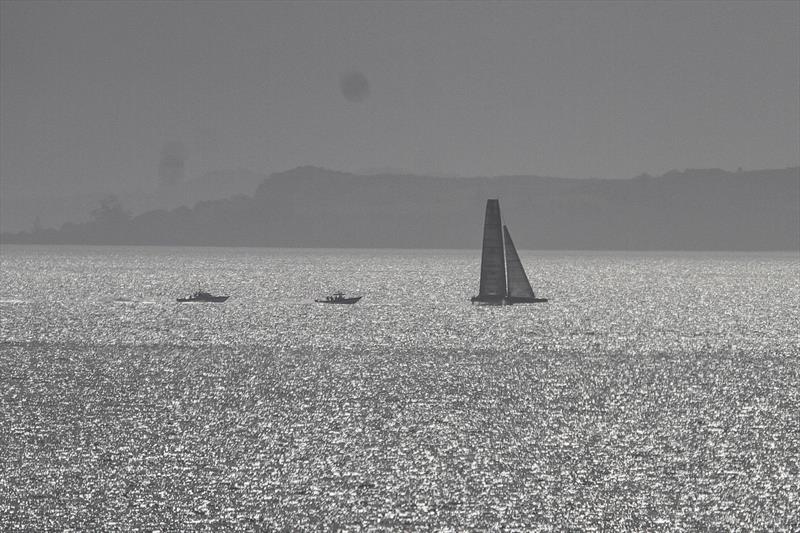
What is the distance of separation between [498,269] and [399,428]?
4240 centimetres

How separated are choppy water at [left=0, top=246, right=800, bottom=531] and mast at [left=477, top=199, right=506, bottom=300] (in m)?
3.07

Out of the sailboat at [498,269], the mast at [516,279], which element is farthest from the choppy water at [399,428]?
the mast at [516,279]

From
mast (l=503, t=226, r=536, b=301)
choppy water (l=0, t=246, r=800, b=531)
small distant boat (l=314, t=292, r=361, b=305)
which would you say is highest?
mast (l=503, t=226, r=536, b=301)

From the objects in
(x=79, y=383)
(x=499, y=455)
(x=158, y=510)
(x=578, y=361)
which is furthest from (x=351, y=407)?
(x=578, y=361)

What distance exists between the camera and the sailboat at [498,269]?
224ft

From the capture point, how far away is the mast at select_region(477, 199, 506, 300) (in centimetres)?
6731

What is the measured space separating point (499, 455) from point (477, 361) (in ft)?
80.6

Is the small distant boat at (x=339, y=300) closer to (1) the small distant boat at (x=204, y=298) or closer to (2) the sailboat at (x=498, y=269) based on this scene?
(1) the small distant boat at (x=204, y=298)

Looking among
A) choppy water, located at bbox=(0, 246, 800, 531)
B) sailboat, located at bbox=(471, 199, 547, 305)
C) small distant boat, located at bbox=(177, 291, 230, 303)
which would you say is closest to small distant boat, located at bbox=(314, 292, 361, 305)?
small distant boat, located at bbox=(177, 291, 230, 303)

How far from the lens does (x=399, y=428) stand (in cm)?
3350

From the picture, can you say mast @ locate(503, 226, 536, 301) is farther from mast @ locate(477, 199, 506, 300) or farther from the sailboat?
mast @ locate(477, 199, 506, 300)

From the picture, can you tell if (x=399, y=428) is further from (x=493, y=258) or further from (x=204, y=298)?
(x=204, y=298)

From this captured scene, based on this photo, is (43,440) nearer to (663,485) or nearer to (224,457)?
(224,457)

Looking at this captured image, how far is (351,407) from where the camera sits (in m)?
38.0
